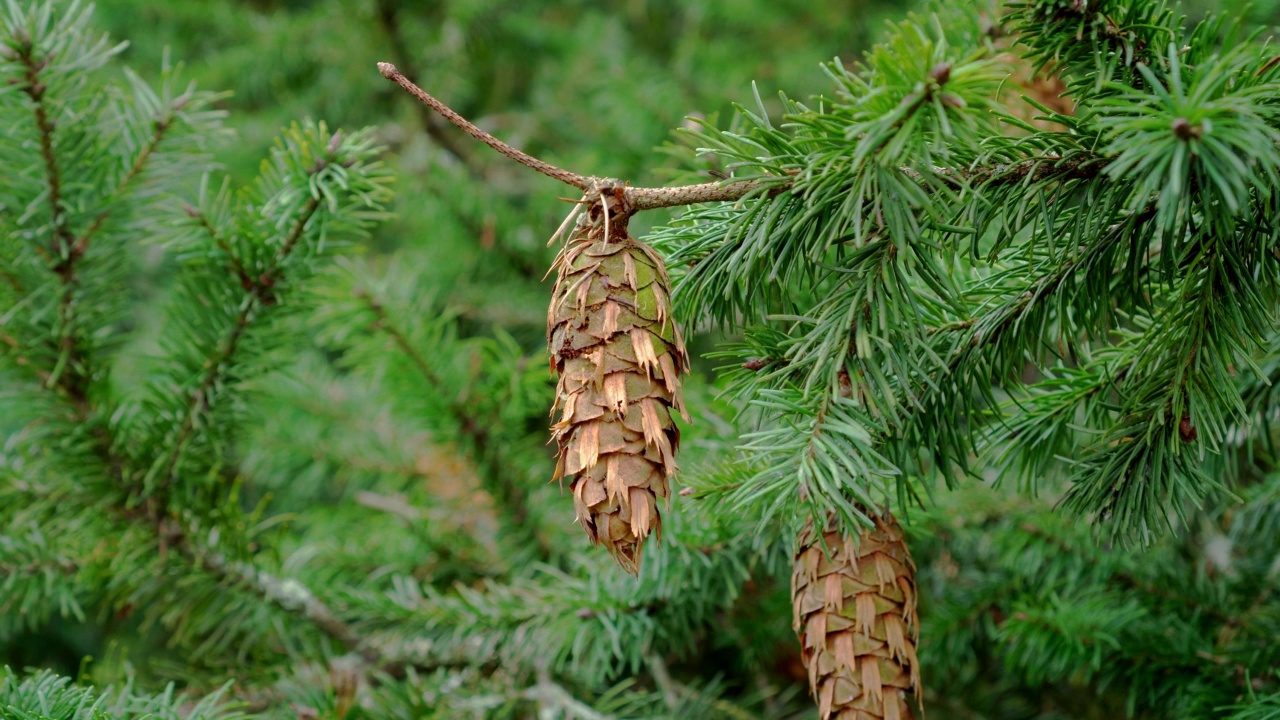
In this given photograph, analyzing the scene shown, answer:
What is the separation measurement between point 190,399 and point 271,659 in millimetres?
327

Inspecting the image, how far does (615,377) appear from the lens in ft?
1.64

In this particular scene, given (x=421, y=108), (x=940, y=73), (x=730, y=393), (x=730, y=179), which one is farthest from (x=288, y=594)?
(x=421, y=108)

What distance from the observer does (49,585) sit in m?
0.85

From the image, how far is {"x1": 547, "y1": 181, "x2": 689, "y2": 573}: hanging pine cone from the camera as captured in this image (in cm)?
49

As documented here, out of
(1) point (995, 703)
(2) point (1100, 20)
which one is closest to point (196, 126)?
(2) point (1100, 20)

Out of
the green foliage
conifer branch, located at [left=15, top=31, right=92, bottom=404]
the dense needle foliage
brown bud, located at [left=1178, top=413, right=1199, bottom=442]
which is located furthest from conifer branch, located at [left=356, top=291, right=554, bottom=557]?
brown bud, located at [left=1178, top=413, right=1199, bottom=442]

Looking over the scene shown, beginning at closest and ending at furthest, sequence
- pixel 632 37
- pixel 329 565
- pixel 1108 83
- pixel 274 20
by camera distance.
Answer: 1. pixel 1108 83
2. pixel 329 565
3. pixel 274 20
4. pixel 632 37

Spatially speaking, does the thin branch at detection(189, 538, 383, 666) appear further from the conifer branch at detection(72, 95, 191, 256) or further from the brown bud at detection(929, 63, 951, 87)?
the brown bud at detection(929, 63, 951, 87)

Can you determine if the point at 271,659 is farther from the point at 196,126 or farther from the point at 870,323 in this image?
the point at 870,323

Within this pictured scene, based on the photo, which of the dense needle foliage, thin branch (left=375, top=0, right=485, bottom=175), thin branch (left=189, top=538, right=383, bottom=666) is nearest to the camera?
the dense needle foliage

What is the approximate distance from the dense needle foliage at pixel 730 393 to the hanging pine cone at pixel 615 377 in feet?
0.19

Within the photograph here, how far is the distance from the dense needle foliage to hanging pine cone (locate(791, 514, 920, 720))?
39mm

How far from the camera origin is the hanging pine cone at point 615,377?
49 cm

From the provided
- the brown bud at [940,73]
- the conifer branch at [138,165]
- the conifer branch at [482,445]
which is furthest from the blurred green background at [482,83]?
the brown bud at [940,73]
